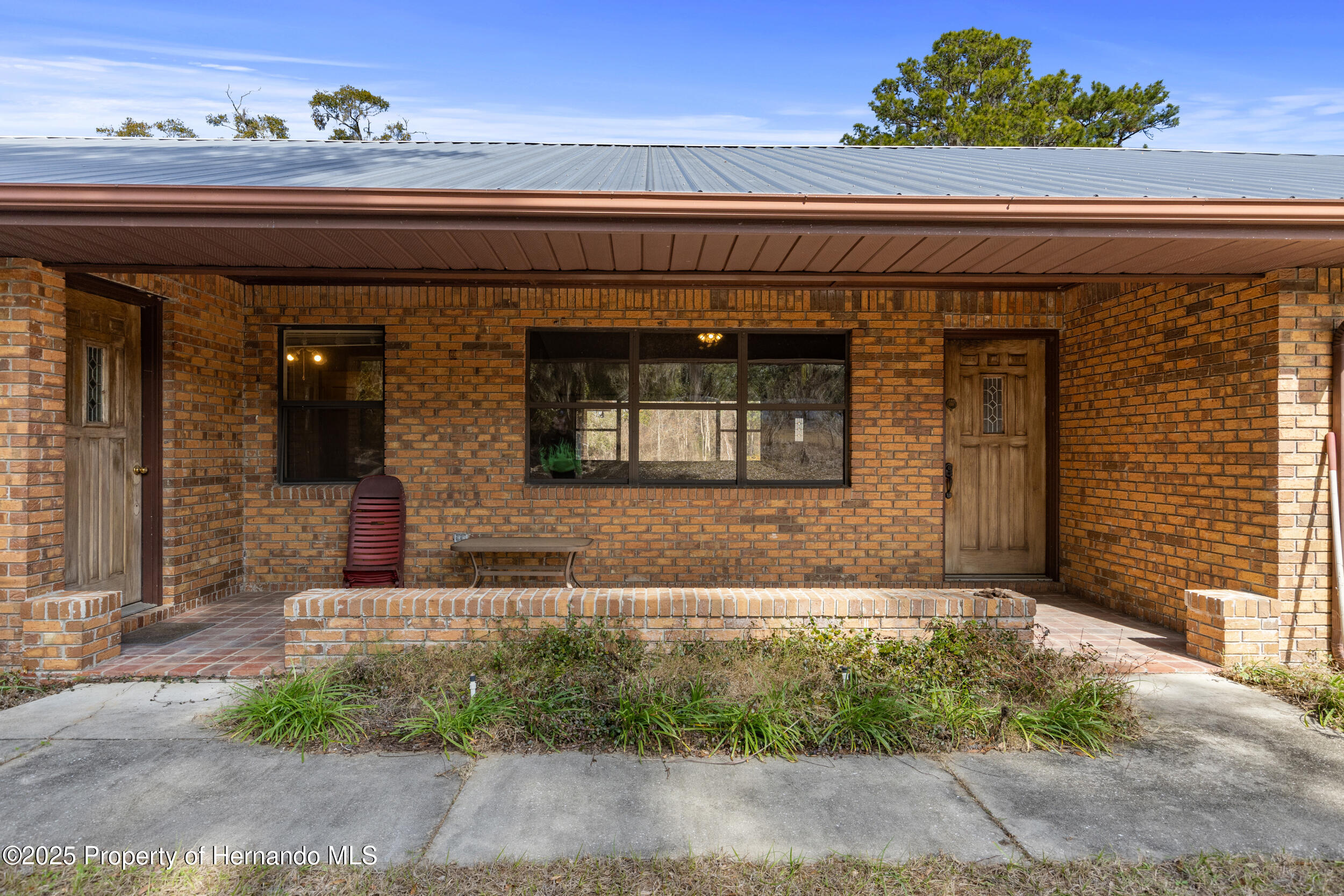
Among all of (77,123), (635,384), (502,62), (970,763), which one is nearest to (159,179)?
(635,384)

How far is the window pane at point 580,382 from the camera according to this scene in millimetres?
6480

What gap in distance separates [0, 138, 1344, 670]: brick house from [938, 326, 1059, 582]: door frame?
0.04 metres

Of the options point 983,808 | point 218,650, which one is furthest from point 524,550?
point 983,808

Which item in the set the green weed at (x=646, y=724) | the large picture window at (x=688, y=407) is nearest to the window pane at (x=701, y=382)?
the large picture window at (x=688, y=407)

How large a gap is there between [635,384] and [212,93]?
20210mm

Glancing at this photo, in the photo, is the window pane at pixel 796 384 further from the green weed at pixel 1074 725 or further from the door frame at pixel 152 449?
the door frame at pixel 152 449


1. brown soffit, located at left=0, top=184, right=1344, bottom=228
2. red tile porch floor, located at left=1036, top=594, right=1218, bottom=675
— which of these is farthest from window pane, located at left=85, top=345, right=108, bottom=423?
red tile porch floor, located at left=1036, top=594, right=1218, bottom=675

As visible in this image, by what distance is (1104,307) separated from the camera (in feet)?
19.7

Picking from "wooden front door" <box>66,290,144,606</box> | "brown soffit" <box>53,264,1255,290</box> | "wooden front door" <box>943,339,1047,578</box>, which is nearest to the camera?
"brown soffit" <box>53,264,1255,290</box>

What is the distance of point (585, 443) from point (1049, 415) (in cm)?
447

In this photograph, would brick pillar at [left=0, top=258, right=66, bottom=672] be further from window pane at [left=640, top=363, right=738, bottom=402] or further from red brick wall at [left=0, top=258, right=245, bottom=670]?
window pane at [left=640, top=363, right=738, bottom=402]

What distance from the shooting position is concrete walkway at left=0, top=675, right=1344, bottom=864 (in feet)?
8.13

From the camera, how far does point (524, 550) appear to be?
5633 millimetres

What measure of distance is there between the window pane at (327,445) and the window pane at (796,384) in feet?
11.7
